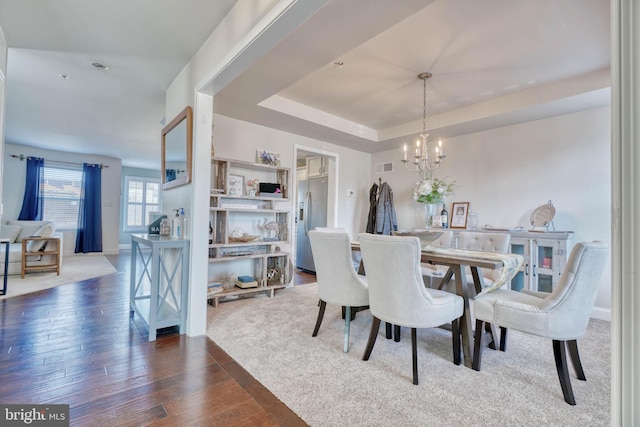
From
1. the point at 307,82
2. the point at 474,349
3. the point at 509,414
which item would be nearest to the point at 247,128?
the point at 307,82

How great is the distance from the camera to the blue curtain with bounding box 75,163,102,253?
271 inches

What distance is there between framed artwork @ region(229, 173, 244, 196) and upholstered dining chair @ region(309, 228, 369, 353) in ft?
5.99

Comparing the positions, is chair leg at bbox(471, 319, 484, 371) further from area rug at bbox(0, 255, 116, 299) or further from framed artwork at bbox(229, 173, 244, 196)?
area rug at bbox(0, 255, 116, 299)

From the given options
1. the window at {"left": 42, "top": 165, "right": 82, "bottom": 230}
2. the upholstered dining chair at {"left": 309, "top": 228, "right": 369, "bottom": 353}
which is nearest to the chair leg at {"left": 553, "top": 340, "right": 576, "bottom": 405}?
the upholstered dining chair at {"left": 309, "top": 228, "right": 369, "bottom": 353}

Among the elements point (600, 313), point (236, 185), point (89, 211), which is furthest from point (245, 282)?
point (89, 211)

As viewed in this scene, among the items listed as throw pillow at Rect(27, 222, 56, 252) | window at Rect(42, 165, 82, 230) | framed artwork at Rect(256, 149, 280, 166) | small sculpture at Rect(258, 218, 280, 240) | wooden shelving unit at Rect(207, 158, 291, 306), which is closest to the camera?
wooden shelving unit at Rect(207, 158, 291, 306)

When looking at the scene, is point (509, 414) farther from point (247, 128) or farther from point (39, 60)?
point (39, 60)

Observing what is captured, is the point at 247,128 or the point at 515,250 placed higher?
the point at 247,128

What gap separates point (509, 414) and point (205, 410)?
1588 mm

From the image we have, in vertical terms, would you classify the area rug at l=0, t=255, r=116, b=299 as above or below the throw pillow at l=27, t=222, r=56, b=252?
below

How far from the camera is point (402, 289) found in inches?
72.9

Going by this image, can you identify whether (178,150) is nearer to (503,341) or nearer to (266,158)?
(266,158)

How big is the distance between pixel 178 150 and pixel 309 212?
2941mm

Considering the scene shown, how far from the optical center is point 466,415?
4.91 feet
